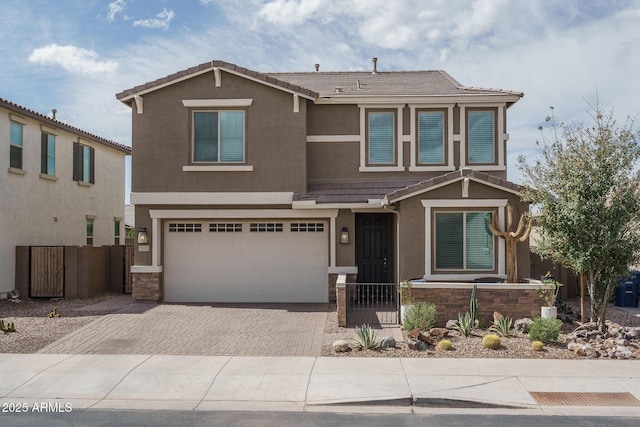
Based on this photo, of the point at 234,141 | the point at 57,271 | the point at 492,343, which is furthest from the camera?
the point at 57,271

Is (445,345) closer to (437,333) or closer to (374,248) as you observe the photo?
(437,333)

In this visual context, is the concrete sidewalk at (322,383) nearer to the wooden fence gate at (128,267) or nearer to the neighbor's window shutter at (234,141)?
the neighbor's window shutter at (234,141)

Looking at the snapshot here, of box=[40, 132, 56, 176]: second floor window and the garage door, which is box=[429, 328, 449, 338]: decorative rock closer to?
the garage door

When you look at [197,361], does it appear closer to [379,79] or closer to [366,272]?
[366,272]

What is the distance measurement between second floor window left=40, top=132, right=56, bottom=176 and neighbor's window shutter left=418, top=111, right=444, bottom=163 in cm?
1194

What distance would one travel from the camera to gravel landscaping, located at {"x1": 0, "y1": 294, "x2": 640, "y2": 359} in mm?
9727

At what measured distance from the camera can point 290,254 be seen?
15414 mm

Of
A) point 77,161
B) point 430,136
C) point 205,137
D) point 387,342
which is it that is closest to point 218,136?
point 205,137

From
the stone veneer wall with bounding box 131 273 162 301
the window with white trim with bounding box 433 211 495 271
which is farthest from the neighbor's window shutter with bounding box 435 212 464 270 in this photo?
the stone veneer wall with bounding box 131 273 162 301

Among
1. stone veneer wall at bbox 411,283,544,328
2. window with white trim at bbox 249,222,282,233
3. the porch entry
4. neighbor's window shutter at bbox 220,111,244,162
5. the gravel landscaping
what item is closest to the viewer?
the gravel landscaping

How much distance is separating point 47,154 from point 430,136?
1228 centimetres

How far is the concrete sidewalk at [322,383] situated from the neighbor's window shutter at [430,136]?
7457 mm

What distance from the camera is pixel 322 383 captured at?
8094mm

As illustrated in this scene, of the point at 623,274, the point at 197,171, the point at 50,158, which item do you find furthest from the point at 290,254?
the point at 50,158
